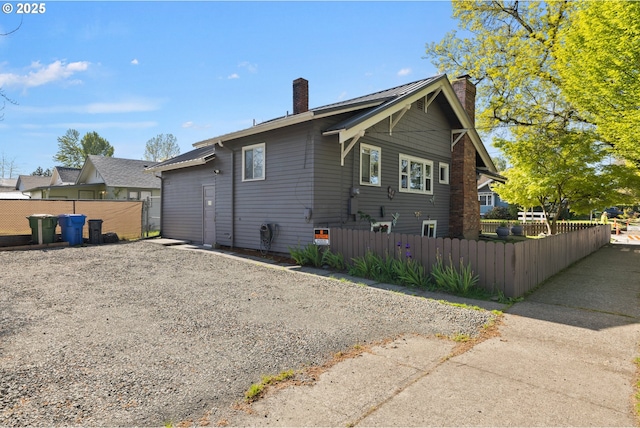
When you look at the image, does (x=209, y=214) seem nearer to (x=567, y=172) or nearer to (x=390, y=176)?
(x=390, y=176)

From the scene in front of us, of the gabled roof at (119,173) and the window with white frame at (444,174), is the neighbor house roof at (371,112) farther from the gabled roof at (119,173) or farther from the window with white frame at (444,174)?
the gabled roof at (119,173)

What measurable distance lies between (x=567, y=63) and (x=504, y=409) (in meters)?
14.2

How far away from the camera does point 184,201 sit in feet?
48.9

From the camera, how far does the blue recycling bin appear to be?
523 inches

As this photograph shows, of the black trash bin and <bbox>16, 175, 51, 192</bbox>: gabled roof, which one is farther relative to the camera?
<bbox>16, 175, 51, 192</bbox>: gabled roof

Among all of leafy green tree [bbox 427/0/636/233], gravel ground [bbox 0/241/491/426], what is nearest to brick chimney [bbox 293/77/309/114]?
gravel ground [bbox 0/241/491/426]

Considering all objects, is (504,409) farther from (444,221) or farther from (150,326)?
(444,221)

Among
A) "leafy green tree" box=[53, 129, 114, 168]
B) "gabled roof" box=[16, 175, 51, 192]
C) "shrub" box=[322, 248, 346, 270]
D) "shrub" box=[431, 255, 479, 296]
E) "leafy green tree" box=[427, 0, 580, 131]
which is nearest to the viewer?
"shrub" box=[431, 255, 479, 296]

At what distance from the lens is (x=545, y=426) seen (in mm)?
2496

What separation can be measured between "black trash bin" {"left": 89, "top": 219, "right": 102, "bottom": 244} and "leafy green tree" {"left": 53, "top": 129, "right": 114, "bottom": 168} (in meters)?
60.0

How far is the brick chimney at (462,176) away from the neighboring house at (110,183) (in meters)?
18.8

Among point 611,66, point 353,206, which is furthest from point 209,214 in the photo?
point 611,66

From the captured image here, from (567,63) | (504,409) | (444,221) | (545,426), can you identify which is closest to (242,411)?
(504,409)

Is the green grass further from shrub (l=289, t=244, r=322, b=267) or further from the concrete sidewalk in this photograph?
shrub (l=289, t=244, r=322, b=267)
